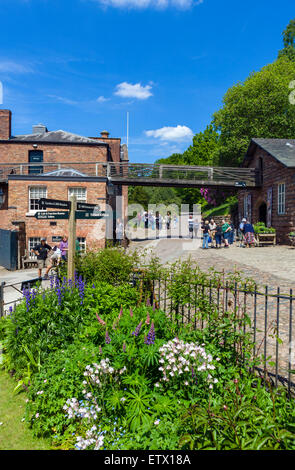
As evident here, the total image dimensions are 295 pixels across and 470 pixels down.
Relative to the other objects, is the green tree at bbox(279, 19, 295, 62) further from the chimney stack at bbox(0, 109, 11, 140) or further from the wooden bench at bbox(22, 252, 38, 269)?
the wooden bench at bbox(22, 252, 38, 269)

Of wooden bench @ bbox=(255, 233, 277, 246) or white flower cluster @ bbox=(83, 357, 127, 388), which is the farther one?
wooden bench @ bbox=(255, 233, 277, 246)

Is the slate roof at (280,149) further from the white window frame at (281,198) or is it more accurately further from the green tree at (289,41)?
the green tree at (289,41)

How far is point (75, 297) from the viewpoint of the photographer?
566cm

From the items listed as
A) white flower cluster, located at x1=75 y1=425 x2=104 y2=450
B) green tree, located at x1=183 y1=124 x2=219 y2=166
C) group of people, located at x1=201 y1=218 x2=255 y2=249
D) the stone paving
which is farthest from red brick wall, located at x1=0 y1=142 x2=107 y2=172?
green tree, located at x1=183 y1=124 x2=219 y2=166

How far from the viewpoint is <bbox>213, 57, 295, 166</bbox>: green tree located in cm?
3622

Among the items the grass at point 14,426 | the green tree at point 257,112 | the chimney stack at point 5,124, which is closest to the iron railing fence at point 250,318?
the grass at point 14,426

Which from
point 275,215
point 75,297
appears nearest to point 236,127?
point 275,215

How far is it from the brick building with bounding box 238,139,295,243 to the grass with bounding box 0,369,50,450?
20.2m

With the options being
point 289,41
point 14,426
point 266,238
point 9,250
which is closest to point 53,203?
point 14,426

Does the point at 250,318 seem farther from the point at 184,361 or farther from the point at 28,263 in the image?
the point at 28,263

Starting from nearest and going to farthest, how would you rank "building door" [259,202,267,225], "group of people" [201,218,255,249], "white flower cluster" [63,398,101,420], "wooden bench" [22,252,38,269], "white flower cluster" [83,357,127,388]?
"white flower cluster" [63,398,101,420], "white flower cluster" [83,357,127,388], "wooden bench" [22,252,38,269], "group of people" [201,218,255,249], "building door" [259,202,267,225]

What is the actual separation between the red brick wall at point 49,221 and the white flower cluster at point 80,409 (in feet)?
47.6

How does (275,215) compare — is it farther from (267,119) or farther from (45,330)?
(45,330)
